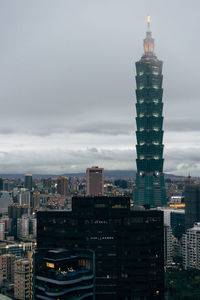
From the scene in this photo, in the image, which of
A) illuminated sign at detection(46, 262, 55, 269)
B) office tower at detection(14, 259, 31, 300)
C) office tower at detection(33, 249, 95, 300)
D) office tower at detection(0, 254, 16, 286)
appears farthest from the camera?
office tower at detection(0, 254, 16, 286)

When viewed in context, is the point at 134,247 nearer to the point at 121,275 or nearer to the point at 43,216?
the point at 121,275

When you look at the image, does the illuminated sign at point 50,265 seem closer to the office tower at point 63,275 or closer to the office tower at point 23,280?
the office tower at point 63,275

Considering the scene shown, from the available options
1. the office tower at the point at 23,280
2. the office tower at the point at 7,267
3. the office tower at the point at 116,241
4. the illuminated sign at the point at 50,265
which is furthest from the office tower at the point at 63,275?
the office tower at the point at 7,267

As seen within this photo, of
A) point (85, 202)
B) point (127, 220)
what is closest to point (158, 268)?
point (127, 220)

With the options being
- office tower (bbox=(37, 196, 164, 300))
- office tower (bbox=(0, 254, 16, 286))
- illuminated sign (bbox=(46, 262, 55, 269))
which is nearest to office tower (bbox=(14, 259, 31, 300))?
office tower (bbox=(37, 196, 164, 300))

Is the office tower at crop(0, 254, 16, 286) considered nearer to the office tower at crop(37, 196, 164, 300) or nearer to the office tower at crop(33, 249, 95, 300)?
the office tower at crop(37, 196, 164, 300)

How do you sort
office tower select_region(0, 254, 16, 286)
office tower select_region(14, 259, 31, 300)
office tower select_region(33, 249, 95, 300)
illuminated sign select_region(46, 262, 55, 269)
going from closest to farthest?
office tower select_region(33, 249, 95, 300)
illuminated sign select_region(46, 262, 55, 269)
office tower select_region(14, 259, 31, 300)
office tower select_region(0, 254, 16, 286)
